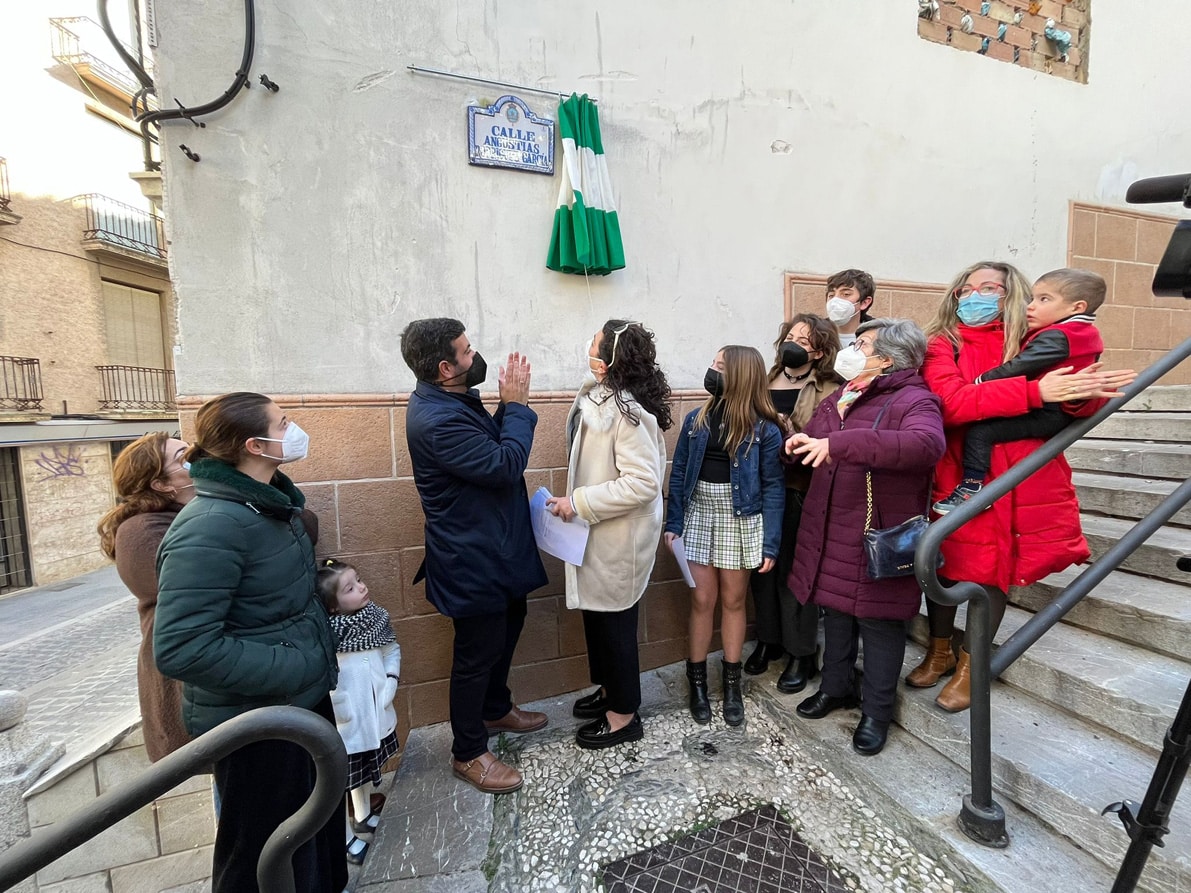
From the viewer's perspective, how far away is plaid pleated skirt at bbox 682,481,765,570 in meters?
2.46

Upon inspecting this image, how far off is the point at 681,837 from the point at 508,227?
2.74 m

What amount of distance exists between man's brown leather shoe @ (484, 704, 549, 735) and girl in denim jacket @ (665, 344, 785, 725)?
783 millimetres

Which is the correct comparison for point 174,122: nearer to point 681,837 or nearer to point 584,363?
point 584,363

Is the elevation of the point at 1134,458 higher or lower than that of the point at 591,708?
higher

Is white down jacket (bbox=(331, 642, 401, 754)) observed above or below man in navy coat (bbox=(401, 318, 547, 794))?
below

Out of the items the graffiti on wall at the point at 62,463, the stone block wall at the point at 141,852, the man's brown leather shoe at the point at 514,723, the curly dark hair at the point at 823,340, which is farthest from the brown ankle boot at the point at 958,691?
the graffiti on wall at the point at 62,463

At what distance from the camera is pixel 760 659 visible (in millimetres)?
2855

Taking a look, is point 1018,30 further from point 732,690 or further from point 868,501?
point 732,690

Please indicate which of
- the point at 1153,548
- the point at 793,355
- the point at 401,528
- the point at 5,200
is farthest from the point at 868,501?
the point at 5,200

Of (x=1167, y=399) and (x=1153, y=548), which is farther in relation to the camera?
(x=1167, y=399)

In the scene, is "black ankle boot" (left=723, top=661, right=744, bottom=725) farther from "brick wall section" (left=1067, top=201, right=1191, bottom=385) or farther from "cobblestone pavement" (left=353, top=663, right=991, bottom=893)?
"brick wall section" (left=1067, top=201, right=1191, bottom=385)

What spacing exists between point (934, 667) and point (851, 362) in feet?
4.50

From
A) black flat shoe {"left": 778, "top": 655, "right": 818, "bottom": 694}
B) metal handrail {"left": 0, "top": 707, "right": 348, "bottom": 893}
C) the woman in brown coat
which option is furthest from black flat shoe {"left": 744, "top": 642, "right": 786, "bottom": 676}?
the woman in brown coat

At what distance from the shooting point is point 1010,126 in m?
3.62
